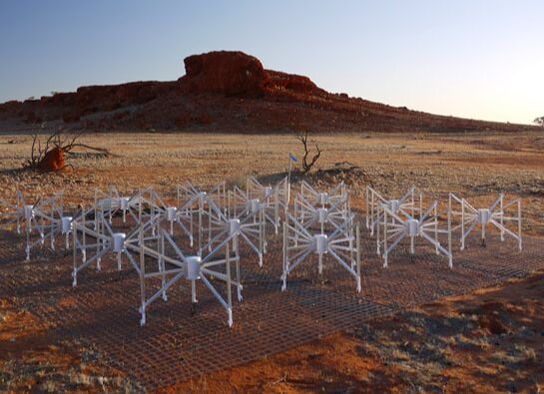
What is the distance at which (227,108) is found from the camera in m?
61.5

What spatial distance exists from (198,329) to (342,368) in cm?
180

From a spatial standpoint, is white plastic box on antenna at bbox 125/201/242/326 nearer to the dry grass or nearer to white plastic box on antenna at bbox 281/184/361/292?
white plastic box on antenna at bbox 281/184/361/292

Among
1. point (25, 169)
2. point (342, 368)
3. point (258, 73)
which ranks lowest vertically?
point (342, 368)

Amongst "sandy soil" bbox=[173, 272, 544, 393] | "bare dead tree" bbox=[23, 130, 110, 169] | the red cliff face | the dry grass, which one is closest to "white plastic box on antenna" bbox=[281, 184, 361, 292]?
"sandy soil" bbox=[173, 272, 544, 393]

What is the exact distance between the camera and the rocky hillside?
57000 millimetres

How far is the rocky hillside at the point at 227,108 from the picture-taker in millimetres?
57000

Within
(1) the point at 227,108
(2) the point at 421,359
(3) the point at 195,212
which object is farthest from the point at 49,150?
(1) the point at 227,108

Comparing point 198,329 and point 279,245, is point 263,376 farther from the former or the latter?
point 279,245

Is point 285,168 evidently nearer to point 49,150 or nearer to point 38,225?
point 49,150

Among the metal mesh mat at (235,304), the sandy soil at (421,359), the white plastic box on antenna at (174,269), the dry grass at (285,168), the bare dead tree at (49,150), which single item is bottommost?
the sandy soil at (421,359)

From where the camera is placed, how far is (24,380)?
5473 millimetres

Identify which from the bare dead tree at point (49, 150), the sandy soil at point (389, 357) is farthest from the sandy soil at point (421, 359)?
the bare dead tree at point (49, 150)

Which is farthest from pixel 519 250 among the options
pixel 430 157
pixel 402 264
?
pixel 430 157

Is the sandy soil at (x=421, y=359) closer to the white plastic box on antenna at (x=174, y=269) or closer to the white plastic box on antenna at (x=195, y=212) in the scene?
the white plastic box on antenna at (x=174, y=269)
